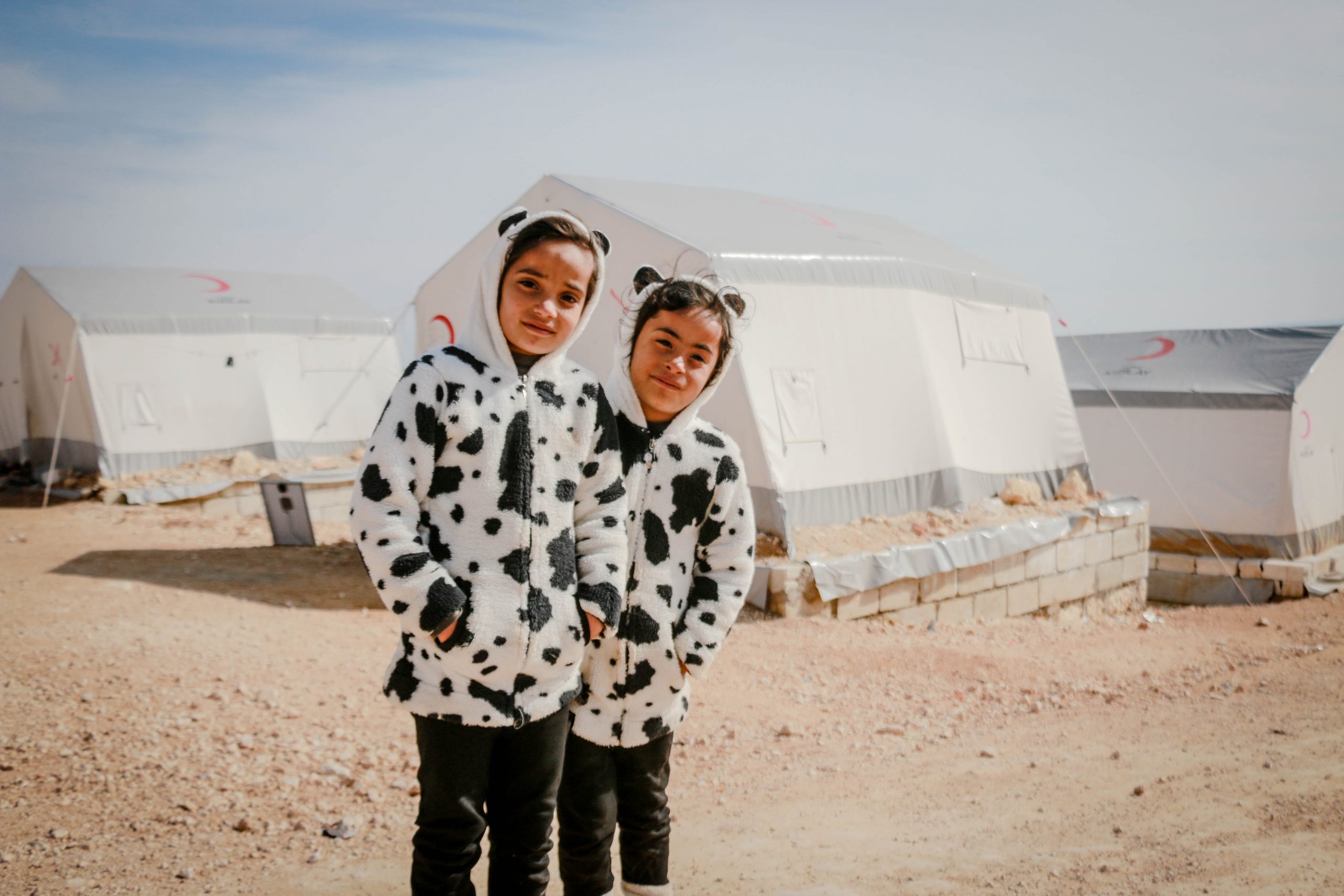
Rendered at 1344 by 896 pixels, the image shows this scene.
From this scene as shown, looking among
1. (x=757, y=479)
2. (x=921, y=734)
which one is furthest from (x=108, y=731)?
(x=757, y=479)

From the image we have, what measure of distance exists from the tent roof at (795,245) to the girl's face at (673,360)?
4.54 metres

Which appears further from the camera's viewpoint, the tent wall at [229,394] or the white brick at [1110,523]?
the tent wall at [229,394]

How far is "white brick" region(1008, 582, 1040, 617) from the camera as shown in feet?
23.0

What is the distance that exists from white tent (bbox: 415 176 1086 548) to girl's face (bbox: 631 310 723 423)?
147 inches

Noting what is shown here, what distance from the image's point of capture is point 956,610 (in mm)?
6531

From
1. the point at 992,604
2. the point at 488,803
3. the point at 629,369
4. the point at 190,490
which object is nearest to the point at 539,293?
the point at 629,369

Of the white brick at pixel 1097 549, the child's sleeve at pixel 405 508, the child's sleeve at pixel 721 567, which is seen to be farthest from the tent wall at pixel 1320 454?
the child's sleeve at pixel 405 508

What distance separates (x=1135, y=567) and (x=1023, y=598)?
2.02 m

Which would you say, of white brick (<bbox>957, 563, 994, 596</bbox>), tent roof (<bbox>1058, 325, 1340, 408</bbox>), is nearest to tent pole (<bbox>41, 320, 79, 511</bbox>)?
white brick (<bbox>957, 563, 994, 596</bbox>)

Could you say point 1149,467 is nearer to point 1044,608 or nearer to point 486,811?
point 1044,608

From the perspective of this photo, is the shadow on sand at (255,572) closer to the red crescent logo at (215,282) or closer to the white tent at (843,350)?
the white tent at (843,350)

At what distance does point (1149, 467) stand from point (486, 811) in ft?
36.5

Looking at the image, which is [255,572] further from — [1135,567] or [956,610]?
[1135,567]

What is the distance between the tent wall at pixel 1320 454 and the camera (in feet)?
32.2
